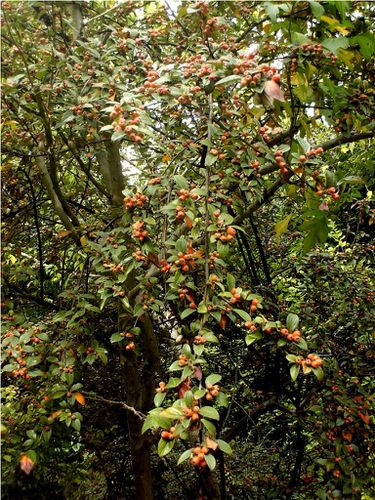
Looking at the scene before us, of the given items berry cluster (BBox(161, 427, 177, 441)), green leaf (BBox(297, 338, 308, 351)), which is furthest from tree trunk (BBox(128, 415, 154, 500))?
berry cluster (BBox(161, 427, 177, 441))

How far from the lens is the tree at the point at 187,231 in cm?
156

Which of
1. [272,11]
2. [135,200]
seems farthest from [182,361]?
[272,11]

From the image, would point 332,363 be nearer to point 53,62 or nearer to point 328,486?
point 328,486

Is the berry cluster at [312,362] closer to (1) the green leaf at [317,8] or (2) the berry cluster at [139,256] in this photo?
(2) the berry cluster at [139,256]

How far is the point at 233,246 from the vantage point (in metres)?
3.08

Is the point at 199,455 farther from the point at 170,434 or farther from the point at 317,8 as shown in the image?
the point at 317,8

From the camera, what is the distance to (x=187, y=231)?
1962 mm

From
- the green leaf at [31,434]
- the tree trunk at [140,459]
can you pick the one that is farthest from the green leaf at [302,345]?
the tree trunk at [140,459]

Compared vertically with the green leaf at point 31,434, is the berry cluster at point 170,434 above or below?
above

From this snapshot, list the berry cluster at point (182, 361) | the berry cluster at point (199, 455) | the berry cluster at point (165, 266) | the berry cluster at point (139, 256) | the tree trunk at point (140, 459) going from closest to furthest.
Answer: the berry cluster at point (199, 455)
the berry cluster at point (182, 361)
the berry cluster at point (165, 266)
the berry cluster at point (139, 256)
the tree trunk at point (140, 459)

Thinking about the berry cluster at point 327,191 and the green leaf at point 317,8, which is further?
the berry cluster at point 327,191

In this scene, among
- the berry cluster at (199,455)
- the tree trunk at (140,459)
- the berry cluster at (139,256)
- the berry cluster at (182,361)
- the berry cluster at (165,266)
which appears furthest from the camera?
the tree trunk at (140,459)

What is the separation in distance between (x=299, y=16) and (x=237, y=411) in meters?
2.70

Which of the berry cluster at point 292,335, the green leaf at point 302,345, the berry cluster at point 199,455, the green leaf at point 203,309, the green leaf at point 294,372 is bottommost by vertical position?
the berry cluster at point 199,455
